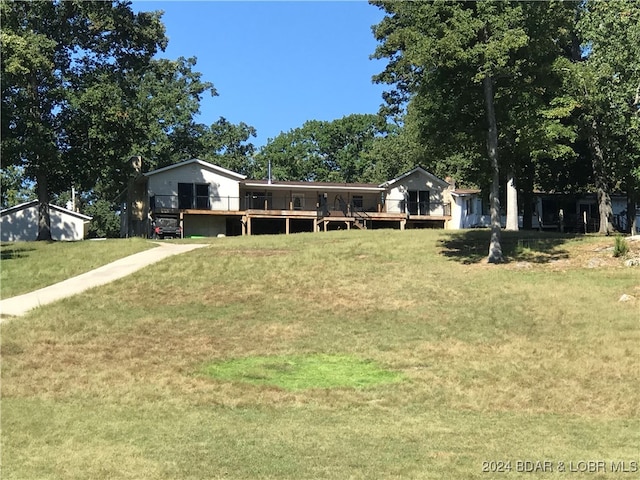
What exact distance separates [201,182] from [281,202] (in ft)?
19.6

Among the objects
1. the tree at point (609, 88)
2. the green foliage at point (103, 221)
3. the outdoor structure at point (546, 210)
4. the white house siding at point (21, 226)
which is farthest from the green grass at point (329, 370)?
the green foliage at point (103, 221)

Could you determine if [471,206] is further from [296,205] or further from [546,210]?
[296,205]

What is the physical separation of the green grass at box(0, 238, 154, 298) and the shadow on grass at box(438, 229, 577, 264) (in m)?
12.6

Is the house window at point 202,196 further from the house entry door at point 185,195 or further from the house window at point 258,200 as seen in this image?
the house window at point 258,200

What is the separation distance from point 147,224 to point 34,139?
1111 cm

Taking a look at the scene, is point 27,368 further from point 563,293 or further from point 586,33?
point 586,33

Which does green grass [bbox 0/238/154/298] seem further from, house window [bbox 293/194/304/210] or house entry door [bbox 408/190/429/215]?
house entry door [bbox 408/190/429/215]

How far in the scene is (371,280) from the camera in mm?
18609

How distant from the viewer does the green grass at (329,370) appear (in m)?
→ 6.48

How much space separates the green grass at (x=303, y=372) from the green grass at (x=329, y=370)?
0.22 ft

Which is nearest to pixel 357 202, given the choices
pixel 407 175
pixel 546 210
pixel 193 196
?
pixel 407 175

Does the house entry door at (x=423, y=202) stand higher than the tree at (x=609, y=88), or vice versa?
the tree at (x=609, y=88)

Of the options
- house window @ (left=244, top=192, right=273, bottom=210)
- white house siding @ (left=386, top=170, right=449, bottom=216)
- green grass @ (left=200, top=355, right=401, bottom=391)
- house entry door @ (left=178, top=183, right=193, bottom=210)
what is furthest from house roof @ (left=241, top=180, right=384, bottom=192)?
green grass @ (left=200, top=355, right=401, bottom=391)

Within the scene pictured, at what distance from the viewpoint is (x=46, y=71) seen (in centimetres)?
2938
